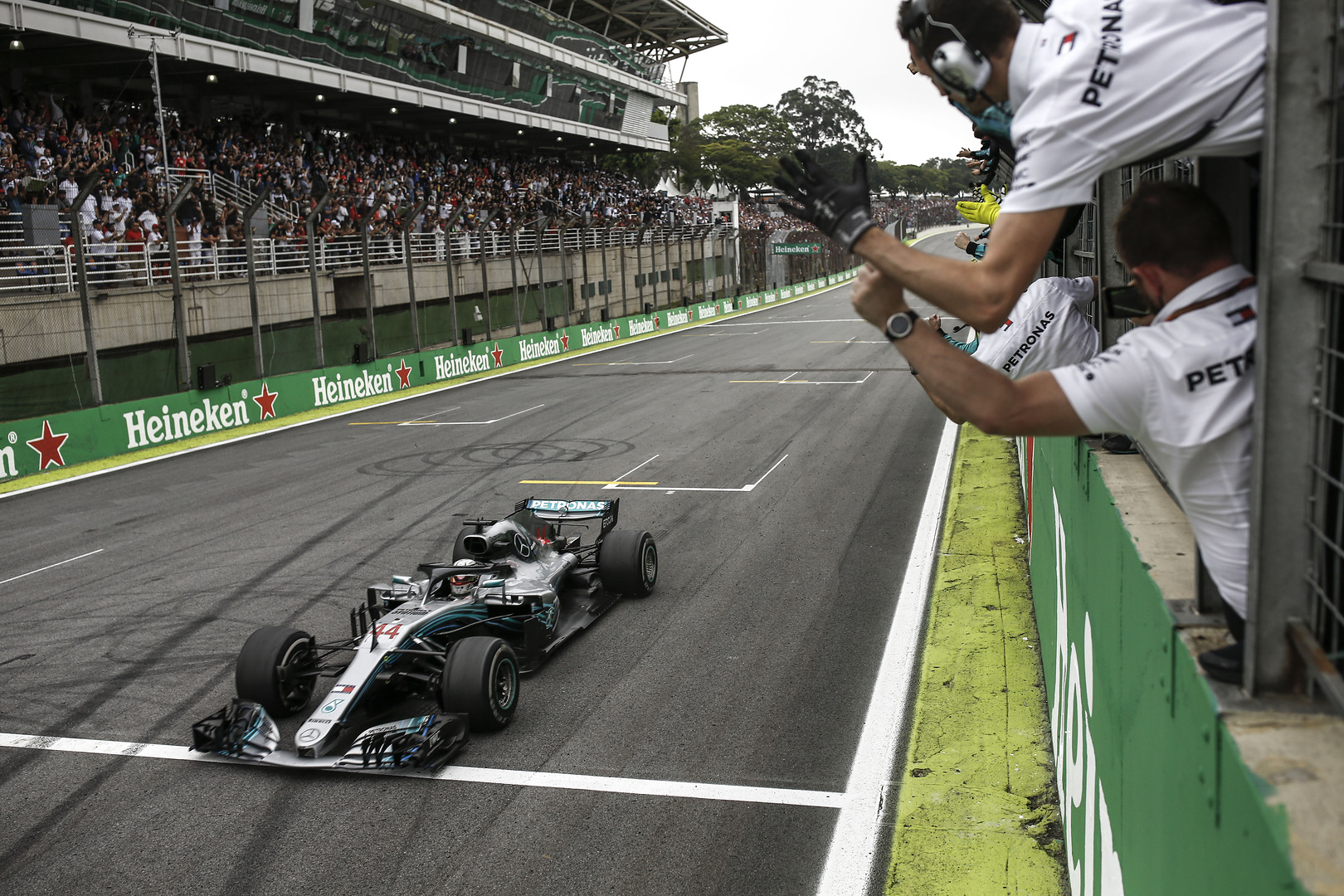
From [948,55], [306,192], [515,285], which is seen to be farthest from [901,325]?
[306,192]

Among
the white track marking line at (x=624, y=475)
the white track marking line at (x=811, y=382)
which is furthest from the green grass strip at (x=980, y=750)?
the white track marking line at (x=811, y=382)

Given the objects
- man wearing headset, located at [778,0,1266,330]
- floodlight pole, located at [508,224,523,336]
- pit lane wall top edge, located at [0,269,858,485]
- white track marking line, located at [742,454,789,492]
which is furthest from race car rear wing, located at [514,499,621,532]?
floodlight pole, located at [508,224,523,336]

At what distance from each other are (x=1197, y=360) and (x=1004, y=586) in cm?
629

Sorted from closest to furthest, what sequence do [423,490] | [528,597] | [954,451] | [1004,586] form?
1. [528,597]
2. [1004,586]
3. [423,490]
4. [954,451]

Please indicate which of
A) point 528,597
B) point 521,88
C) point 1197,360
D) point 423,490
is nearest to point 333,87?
point 521,88

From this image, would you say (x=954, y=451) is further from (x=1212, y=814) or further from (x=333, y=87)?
(x=333, y=87)

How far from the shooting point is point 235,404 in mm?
17953

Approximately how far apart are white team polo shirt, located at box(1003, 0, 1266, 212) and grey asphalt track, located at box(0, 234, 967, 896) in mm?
3378

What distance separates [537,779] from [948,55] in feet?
13.9

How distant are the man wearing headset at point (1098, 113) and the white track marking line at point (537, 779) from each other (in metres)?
3.59

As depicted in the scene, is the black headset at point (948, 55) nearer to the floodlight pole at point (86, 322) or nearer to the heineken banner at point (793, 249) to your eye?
the floodlight pole at point (86, 322)

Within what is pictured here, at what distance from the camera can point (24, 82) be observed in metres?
25.5

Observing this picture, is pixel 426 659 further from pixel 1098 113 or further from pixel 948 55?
pixel 1098 113

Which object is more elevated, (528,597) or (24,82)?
(24,82)
